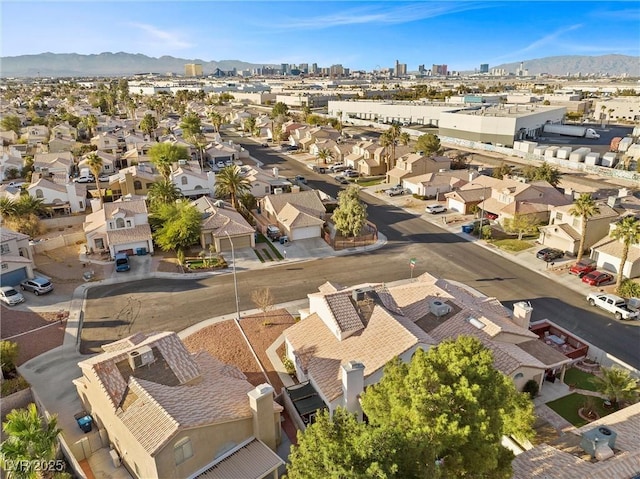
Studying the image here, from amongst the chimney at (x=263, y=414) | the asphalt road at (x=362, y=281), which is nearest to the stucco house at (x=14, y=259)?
the asphalt road at (x=362, y=281)

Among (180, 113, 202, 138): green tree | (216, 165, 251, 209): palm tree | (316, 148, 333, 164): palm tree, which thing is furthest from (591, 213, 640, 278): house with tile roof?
(180, 113, 202, 138): green tree

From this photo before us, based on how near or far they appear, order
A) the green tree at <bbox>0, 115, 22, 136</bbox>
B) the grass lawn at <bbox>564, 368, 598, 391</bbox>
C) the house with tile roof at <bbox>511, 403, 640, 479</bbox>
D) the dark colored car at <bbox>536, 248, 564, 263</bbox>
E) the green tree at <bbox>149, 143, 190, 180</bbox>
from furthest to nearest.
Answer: the green tree at <bbox>0, 115, 22, 136</bbox>
the green tree at <bbox>149, 143, 190, 180</bbox>
the dark colored car at <bbox>536, 248, 564, 263</bbox>
the grass lawn at <bbox>564, 368, 598, 391</bbox>
the house with tile roof at <bbox>511, 403, 640, 479</bbox>

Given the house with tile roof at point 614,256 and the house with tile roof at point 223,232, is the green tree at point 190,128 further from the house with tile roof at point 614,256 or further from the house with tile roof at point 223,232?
the house with tile roof at point 614,256

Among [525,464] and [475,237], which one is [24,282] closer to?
[525,464]

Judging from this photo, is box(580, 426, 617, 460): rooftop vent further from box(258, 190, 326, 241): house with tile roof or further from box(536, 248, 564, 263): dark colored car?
A: box(258, 190, 326, 241): house with tile roof

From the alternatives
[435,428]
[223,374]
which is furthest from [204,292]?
[435,428]
